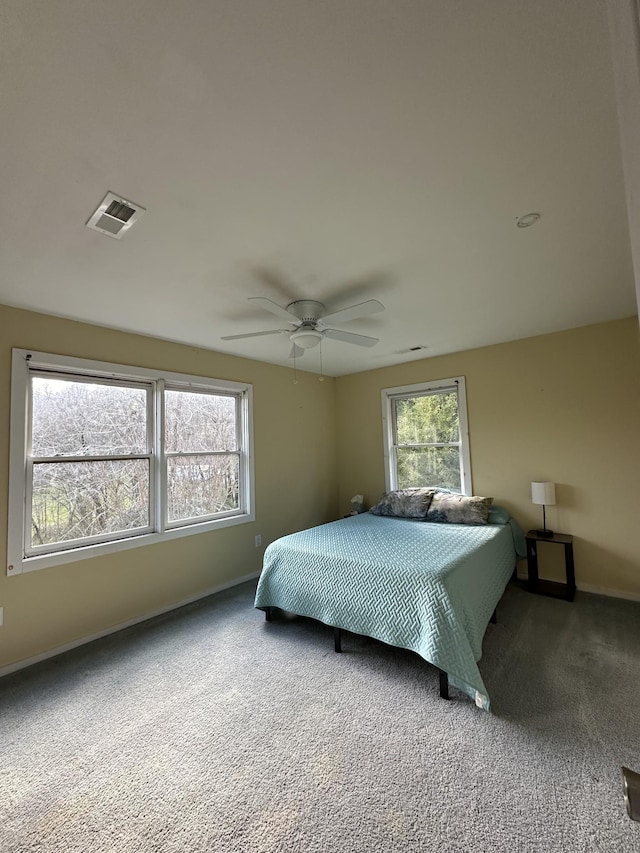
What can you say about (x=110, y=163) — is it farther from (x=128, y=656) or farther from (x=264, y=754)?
(x=128, y=656)

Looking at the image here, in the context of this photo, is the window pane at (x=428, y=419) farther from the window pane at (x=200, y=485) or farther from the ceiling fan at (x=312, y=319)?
the window pane at (x=200, y=485)

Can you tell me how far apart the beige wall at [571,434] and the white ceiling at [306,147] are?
44.9 inches

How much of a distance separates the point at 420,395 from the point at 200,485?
277cm

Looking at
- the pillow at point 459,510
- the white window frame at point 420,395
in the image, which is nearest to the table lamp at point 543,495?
the pillow at point 459,510

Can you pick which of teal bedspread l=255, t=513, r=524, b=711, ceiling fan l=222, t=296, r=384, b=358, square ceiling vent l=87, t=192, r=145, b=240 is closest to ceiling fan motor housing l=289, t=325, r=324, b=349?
ceiling fan l=222, t=296, r=384, b=358

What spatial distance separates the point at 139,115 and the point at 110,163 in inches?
10.5

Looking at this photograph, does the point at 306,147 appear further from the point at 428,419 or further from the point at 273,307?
the point at 428,419

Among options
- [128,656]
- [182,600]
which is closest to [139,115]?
[128,656]

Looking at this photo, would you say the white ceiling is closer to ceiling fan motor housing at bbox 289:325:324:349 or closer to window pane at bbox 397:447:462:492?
ceiling fan motor housing at bbox 289:325:324:349

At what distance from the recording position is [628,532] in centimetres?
309

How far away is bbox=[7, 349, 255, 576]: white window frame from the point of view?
2.42 m

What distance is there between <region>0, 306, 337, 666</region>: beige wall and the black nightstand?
96.8 inches

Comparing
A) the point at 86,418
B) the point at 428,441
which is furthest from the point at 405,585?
the point at 86,418

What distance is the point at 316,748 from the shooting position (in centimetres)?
165
